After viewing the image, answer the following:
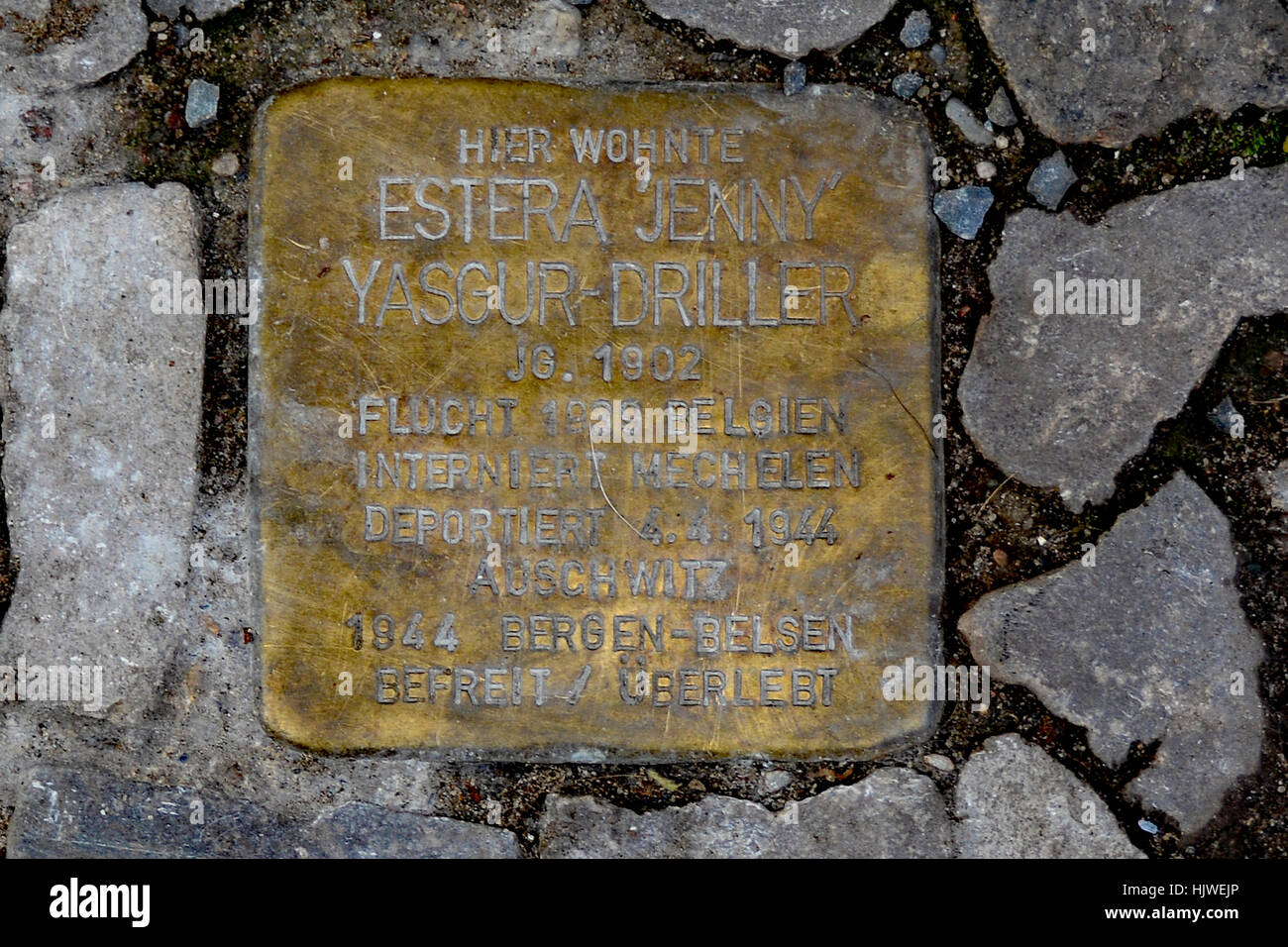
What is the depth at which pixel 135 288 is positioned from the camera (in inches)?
82.5

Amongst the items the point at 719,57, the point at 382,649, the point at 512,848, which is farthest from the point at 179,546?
the point at 719,57

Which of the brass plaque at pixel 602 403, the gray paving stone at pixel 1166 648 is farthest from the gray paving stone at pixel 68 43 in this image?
the gray paving stone at pixel 1166 648

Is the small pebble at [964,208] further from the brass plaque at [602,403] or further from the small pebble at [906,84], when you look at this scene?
the small pebble at [906,84]

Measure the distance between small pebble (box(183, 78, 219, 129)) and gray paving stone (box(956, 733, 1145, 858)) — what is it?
257 cm

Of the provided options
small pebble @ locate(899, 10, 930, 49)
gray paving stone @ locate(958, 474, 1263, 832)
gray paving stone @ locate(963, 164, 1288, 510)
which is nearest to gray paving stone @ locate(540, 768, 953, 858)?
gray paving stone @ locate(958, 474, 1263, 832)

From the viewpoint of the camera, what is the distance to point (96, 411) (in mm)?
2100

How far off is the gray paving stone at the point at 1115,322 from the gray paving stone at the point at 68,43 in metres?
2.31

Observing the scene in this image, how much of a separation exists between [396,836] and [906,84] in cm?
234

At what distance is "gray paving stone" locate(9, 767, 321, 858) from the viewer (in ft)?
7.03

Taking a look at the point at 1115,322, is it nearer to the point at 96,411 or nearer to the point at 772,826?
the point at 772,826

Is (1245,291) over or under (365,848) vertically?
over

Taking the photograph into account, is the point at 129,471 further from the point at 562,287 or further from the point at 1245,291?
the point at 1245,291

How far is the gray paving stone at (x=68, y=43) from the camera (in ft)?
6.88

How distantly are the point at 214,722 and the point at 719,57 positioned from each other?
2.16m
